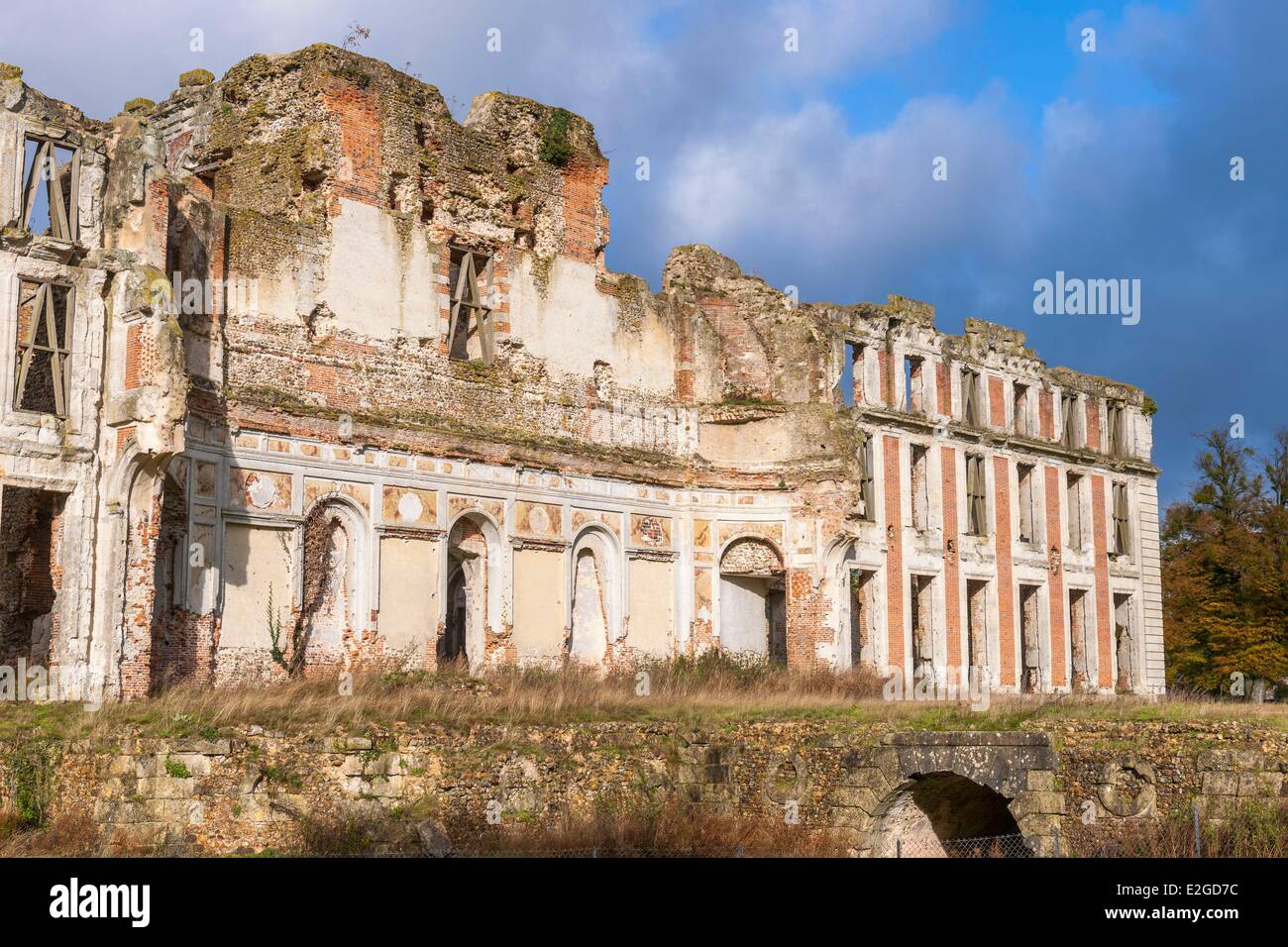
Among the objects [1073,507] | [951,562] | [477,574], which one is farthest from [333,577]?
[1073,507]

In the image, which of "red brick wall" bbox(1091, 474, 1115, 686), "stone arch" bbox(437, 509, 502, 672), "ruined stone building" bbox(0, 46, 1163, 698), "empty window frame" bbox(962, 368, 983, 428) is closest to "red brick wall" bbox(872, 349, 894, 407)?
"ruined stone building" bbox(0, 46, 1163, 698)

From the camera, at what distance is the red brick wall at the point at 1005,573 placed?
3738 centimetres

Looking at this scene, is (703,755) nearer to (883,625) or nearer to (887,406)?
(883,625)

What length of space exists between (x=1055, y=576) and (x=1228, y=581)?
9.25m

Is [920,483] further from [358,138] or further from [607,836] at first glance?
[607,836]

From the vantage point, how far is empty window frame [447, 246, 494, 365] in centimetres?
2827

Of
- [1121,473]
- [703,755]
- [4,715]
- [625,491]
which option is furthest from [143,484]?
[1121,473]

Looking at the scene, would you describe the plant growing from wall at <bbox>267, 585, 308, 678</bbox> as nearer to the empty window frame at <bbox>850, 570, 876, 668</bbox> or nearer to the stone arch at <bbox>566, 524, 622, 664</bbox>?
the stone arch at <bbox>566, 524, 622, 664</bbox>

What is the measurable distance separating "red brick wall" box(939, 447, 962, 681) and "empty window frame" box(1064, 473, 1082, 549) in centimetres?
510

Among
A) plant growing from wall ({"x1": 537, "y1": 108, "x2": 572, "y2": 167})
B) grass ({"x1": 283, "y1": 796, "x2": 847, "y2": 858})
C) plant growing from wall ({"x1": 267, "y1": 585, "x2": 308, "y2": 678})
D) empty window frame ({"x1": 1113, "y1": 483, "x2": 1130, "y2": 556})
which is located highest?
plant growing from wall ({"x1": 537, "y1": 108, "x2": 572, "y2": 167})

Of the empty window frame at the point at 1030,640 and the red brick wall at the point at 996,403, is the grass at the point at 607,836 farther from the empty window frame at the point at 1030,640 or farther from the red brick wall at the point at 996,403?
the red brick wall at the point at 996,403

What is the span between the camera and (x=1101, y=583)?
134 ft

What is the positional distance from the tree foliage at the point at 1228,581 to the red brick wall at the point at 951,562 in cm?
1188

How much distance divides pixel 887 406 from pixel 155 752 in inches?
875
